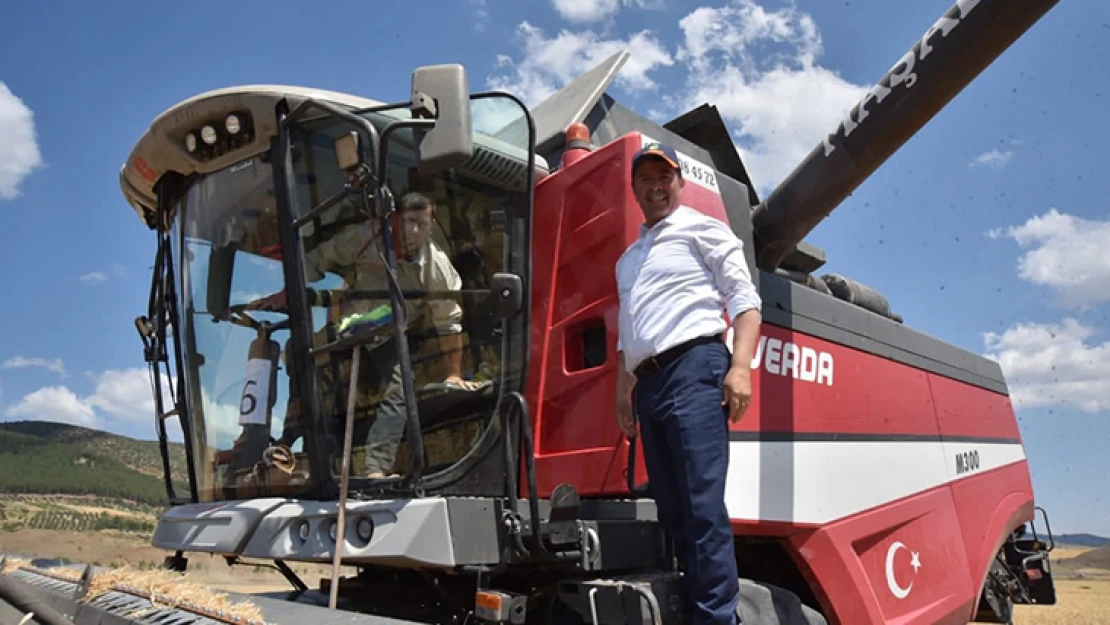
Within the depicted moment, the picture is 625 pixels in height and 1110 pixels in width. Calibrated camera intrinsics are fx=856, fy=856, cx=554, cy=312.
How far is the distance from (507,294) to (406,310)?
1.28 feet

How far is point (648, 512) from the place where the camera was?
3146mm

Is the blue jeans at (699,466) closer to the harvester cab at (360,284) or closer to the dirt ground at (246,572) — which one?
the harvester cab at (360,284)

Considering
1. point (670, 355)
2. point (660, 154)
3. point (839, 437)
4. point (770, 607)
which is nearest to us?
point (670, 355)

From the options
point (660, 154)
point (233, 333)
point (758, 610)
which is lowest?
point (758, 610)

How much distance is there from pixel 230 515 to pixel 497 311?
130cm

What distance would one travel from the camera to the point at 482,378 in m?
3.37

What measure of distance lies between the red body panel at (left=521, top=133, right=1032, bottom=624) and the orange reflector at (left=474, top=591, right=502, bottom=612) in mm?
664

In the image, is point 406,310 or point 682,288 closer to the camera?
point 682,288

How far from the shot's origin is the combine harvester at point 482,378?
2900 mm

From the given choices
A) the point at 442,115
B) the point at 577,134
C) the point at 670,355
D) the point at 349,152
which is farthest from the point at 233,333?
the point at 670,355

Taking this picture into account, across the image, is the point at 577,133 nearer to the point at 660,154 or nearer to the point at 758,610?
the point at 660,154

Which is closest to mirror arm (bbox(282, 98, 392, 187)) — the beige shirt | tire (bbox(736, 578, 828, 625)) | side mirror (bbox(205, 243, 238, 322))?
the beige shirt

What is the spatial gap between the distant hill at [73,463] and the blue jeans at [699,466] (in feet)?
188

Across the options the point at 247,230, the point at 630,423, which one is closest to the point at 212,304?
the point at 247,230
